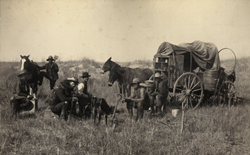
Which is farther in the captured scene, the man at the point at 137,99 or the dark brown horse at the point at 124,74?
the dark brown horse at the point at 124,74

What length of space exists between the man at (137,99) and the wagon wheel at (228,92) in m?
2.47

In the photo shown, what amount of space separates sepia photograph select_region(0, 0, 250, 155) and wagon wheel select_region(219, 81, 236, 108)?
4 centimetres

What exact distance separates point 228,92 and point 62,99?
15.4 feet

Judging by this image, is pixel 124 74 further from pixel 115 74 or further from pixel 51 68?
→ pixel 51 68

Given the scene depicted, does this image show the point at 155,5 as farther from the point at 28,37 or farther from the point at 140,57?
the point at 28,37

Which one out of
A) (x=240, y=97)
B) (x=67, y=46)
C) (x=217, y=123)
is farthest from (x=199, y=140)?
(x=67, y=46)

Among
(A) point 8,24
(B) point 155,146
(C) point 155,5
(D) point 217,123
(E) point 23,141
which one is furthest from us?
(A) point 8,24

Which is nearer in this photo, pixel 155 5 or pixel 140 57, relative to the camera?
pixel 155 5

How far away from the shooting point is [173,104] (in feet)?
19.9

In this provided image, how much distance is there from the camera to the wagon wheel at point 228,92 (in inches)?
228

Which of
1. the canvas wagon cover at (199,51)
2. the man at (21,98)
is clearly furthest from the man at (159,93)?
the man at (21,98)

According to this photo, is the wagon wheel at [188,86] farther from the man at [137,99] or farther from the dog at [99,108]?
the dog at [99,108]

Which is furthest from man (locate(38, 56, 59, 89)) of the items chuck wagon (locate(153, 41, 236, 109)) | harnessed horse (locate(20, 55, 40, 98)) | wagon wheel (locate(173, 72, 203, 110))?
wagon wheel (locate(173, 72, 203, 110))

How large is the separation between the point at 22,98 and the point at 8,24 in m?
2.05
